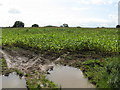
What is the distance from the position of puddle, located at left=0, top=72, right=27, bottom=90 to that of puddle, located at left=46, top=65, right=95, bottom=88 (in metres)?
1.39

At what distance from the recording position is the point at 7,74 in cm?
906

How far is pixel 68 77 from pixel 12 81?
2.87m

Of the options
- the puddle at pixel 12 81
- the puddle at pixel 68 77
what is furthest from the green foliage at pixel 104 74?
the puddle at pixel 12 81

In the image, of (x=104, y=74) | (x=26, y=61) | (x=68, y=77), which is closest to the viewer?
(x=104, y=74)

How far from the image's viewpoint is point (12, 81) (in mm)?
8297

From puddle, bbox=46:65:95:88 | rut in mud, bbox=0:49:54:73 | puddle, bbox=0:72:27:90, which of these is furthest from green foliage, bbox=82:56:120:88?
puddle, bbox=0:72:27:90

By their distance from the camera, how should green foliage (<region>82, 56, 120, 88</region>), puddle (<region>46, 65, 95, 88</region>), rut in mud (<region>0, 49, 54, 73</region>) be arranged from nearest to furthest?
green foliage (<region>82, 56, 120, 88</region>) < puddle (<region>46, 65, 95, 88</region>) < rut in mud (<region>0, 49, 54, 73</region>)

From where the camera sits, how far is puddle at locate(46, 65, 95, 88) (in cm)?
772

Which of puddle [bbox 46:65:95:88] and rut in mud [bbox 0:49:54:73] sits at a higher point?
rut in mud [bbox 0:49:54:73]

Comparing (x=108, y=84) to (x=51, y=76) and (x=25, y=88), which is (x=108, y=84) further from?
(x=25, y=88)

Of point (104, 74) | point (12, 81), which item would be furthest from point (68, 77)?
point (12, 81)

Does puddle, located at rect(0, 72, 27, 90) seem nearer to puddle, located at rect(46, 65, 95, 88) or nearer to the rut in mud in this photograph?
the rut in mud

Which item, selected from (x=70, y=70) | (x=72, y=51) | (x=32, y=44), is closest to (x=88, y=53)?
(x=72, y=51)

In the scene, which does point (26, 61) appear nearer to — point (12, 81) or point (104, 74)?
point (12, 81)
